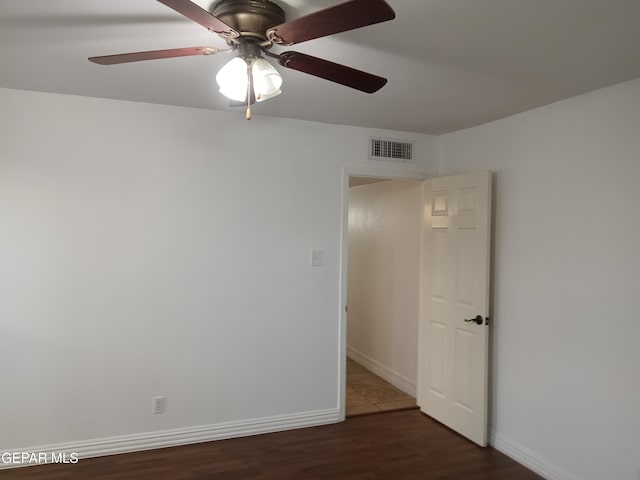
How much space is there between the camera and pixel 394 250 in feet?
15.2

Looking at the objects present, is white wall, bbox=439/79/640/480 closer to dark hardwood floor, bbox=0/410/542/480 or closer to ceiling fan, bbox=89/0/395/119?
dark hardwood floor, bbox=0/410/542/480

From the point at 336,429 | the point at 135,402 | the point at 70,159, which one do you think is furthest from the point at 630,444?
the point at 70,159

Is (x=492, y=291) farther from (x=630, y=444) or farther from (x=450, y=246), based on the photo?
(x=630, y=444)

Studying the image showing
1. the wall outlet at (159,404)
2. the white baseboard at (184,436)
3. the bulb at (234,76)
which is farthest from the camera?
the wall outlet at (159,404)

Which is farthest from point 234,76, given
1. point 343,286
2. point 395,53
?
point 343,286

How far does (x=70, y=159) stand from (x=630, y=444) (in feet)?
12.6

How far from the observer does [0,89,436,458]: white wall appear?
9.29 feet

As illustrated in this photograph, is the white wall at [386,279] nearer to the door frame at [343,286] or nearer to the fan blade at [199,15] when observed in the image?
the door frame at [343,286]

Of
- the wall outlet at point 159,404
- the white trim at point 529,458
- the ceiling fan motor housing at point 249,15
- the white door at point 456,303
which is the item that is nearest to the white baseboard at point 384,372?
the white door at point 456,303

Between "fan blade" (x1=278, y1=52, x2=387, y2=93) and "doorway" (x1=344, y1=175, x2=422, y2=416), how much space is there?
1.98m

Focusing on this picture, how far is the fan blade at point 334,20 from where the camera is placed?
1207mm

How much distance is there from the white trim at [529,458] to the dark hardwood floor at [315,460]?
6cm

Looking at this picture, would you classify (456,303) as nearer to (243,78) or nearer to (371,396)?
(371,396)

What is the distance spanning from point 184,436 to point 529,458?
2450mm
